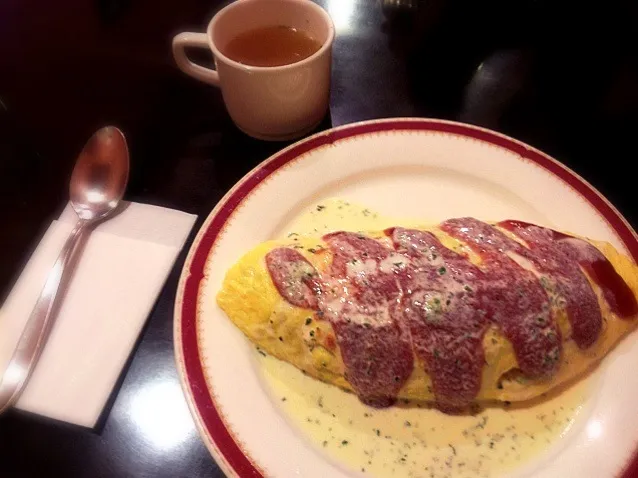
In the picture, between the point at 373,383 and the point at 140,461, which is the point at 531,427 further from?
the point at 140,461

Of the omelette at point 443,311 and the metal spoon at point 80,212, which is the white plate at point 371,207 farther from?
the metal spoon at point 80,212

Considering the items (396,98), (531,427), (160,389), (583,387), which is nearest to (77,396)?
(160,389)

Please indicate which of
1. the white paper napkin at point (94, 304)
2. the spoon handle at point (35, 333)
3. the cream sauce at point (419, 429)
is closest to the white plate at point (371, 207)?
the cream sauce at point (419, 429)

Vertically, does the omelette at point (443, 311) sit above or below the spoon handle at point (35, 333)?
above

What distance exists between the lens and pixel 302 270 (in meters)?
0.96

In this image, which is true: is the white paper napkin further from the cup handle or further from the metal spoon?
the cup handle

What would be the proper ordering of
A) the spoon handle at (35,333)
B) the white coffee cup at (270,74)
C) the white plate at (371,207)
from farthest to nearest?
the white coffee cup at (270,74)
the spoon handle at (35,333)
the white plate at (371,207)

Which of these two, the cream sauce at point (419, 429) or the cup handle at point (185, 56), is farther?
the cup handle at point (185, 56)

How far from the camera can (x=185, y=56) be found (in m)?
1.31

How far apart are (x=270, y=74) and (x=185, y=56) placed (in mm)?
301

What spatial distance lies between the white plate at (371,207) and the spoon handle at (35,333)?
28cm

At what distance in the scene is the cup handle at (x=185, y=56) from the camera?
Result: 125cm

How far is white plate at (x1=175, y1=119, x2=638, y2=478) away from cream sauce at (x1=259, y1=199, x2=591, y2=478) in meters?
0.03

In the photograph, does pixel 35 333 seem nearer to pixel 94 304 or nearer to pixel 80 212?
pixel 94 304
